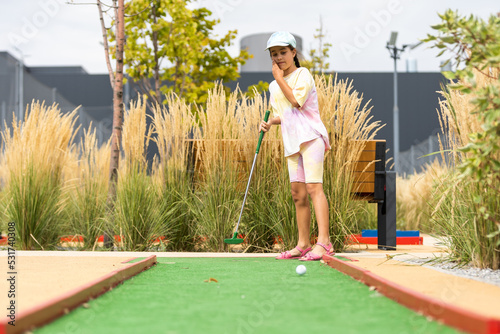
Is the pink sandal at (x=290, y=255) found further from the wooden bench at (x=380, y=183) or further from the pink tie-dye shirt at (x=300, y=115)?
the wooden bench at (x=380, y=183)

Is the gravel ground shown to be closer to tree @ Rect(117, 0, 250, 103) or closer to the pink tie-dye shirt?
the pink tie-dye shirt

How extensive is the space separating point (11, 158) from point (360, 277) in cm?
380

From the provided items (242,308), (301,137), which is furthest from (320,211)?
(242,308)

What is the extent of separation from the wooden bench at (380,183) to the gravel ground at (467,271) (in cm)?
153

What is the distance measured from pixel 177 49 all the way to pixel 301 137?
586 cm

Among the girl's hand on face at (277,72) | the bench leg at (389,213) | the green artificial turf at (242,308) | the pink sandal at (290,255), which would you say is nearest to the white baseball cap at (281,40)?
the girl's hand on face at (277,72)

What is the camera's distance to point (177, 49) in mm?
9648

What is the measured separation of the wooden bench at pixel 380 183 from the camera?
5316 mm

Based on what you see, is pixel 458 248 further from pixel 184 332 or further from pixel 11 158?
pixel 11 158

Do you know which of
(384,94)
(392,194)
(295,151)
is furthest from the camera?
(384,94)

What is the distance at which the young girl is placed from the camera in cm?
427

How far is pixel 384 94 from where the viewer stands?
2677 centimetres

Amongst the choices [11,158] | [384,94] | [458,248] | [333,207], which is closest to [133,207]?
[11,158]

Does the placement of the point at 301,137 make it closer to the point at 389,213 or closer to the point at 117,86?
the point at 389,213
